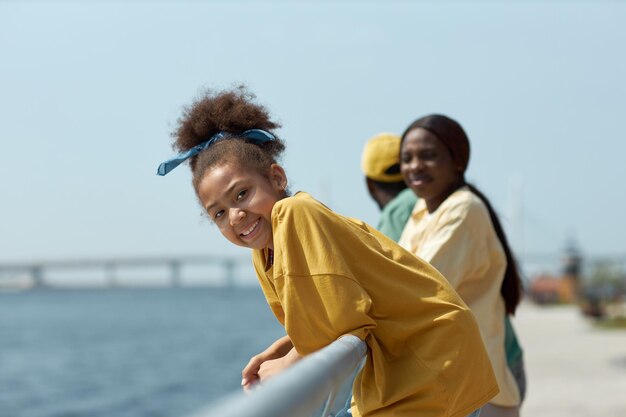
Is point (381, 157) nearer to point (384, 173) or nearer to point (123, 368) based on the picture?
point (384, 173)

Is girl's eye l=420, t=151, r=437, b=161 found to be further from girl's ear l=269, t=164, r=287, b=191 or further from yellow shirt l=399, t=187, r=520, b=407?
girl's ear l=269, t=164, r=287, b=191

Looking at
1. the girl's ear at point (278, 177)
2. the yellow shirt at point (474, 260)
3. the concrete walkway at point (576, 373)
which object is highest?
the girl's ear at point (278, 177)

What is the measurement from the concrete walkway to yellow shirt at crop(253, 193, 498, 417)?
8.14 m

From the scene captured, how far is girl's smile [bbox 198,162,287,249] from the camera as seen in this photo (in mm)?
2582

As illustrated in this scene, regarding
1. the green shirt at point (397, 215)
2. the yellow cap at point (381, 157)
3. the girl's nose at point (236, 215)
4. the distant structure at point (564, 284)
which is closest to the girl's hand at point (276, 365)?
the girl's nose at point (236, 215)

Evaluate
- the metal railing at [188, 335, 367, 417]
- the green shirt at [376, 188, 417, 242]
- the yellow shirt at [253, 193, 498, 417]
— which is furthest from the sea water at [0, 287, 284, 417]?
the metal railing at [188, 335, 367, 417]

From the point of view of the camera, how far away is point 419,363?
2.39m

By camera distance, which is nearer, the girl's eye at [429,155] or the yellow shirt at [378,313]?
the yellow shirt at [378,313]

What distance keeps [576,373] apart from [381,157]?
1177 centimetres

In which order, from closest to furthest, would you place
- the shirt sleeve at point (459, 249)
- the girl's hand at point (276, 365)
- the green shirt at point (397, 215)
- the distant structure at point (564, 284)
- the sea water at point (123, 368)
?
1. the girl's hand at point (276, 365)
2. the shirt sleeve at point (459, 249)
3. the green shirt at point (397, 215)
4. the sea water at point (123, 368)
5. the distant structure at point (564, 284)

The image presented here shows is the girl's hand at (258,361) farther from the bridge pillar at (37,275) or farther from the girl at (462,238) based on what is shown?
the bridge pillar at (37,275)

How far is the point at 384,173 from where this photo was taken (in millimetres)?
5281

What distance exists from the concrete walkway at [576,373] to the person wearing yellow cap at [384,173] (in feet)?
18.3

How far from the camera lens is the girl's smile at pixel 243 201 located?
2582 mm
